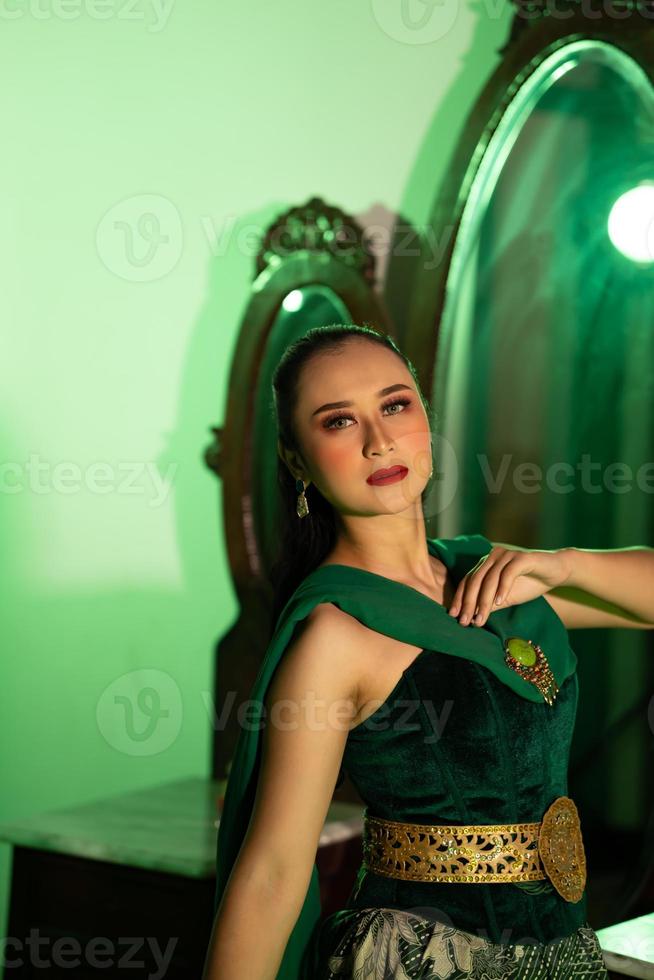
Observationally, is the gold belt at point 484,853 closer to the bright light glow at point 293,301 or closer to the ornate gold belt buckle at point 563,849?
the ornate gold belt buckle at point 563,849

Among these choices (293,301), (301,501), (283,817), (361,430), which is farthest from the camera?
(293,301)

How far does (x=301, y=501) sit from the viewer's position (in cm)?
148

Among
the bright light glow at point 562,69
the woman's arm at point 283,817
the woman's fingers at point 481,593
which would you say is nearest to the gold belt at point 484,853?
the woman's arm at point 283,817

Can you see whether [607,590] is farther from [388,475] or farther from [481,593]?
[388,475]

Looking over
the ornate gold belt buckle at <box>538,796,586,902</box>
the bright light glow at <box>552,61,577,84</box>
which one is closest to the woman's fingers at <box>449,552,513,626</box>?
the ornate gold belt buckle at <box>538,796,586,902</box>

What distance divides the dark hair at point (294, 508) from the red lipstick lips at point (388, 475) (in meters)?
0.11

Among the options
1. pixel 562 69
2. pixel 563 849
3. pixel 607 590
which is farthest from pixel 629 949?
pixel 562 69

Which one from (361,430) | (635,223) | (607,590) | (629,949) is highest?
(635,223)

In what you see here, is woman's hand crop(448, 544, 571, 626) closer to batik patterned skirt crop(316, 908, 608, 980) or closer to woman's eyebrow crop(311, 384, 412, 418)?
woman's eyebrow crop(311, 384, 412, 418)

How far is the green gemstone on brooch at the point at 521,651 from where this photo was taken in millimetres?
1410

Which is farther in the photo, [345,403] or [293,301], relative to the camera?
[293,301]

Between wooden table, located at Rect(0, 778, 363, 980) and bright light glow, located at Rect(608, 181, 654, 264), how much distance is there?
1132 millimetres

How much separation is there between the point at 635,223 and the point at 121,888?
1456mm

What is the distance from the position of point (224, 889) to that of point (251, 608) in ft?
4.37
